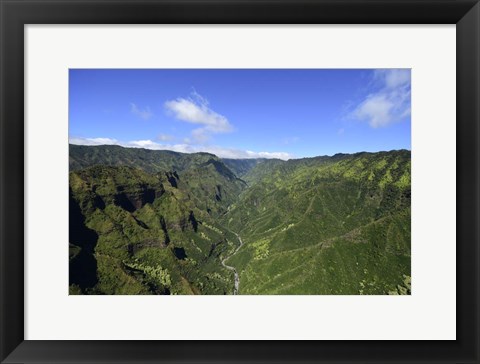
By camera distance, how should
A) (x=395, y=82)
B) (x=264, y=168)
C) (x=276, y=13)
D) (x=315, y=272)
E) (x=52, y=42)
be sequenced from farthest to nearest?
(x=264, y=168) → (x=315, y=272) → (x=395, y=82) → (x=52, y=42) → (x=276, y=13)

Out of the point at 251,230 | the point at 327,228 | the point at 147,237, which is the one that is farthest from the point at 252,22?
the point at 251,230

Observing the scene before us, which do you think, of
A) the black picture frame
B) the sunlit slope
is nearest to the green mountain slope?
the sunlit slope

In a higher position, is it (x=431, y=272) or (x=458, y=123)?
(x=458, y=123)

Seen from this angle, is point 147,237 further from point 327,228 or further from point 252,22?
point 252,22

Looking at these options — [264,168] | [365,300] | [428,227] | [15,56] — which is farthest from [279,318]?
[264,168]

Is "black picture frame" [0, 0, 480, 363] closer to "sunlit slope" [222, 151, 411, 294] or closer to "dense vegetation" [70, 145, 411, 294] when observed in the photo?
"sunlit slope" [222, 151, 411, 294]

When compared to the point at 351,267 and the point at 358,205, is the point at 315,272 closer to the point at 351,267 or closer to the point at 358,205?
the point at 351,267
